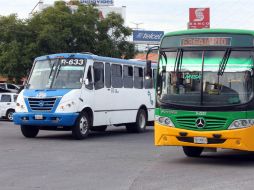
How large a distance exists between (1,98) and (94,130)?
1085 cm

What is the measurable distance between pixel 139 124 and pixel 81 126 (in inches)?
A: 193

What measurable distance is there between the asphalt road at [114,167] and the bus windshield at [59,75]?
204 cm

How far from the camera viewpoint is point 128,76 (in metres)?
22.3

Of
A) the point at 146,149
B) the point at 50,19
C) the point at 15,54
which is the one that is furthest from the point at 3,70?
the point at 146,149

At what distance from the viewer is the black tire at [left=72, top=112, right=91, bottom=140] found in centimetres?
1814

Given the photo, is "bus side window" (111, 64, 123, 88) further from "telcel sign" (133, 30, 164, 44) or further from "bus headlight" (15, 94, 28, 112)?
"telcel sign" (133, 30, 164, 44)

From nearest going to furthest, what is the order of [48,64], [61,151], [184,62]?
1. [184,62]
2. [61,151]
3. [48,64]

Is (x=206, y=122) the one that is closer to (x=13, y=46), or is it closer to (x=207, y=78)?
(x=207, y=78)

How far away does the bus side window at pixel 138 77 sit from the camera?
23.0m

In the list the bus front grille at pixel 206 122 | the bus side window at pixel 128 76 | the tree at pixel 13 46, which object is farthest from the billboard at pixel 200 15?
the bus front grille at pixel 206 122

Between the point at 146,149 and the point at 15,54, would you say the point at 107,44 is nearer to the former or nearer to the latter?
the point at 15,54

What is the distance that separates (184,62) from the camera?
1288 centimetres

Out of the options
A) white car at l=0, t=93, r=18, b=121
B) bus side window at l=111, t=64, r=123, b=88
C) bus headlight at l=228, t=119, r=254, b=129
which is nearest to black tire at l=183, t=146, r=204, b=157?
bus headlight at l=228, t=119, r=254, b=129

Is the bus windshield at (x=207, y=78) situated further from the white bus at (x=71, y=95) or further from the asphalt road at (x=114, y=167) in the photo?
the white bus at (x=71, y=95)
